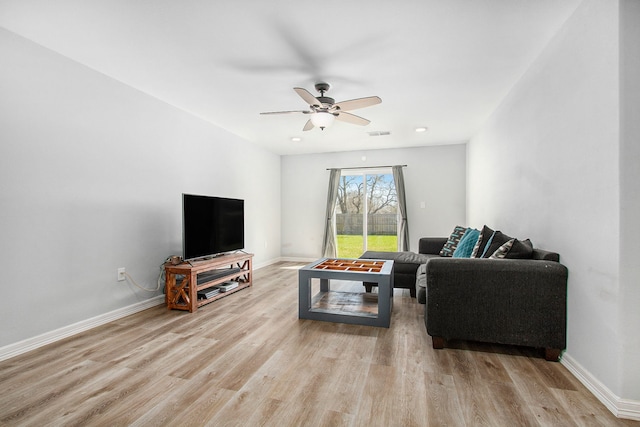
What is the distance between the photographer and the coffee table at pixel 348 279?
2771mm

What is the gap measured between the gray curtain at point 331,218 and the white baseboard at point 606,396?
470cm

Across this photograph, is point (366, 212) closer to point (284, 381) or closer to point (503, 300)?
point (503, 300)

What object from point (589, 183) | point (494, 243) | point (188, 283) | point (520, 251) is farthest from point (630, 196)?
point (188, 283)

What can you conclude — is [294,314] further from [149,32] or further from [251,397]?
[149,32]

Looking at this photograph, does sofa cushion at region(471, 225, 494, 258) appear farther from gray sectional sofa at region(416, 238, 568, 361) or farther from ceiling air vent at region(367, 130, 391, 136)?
ceiling air vent at region(367, 130, 391, 136)

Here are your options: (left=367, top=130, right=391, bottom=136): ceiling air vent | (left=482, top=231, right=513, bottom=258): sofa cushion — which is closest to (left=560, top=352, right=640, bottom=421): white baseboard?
(left=482, top=231, right=513, bottom=258): sofa cushion

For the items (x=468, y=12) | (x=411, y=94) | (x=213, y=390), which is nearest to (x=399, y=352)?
(x=213, y=390)

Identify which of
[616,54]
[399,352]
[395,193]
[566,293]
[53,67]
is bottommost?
[399,352]

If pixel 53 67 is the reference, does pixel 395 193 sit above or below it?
below

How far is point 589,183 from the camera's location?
5.99ft

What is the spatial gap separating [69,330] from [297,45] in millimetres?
3096

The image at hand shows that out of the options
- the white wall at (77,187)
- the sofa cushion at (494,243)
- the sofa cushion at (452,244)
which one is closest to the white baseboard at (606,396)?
the sofa cushion at (494,243)

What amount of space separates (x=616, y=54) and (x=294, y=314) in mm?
3076

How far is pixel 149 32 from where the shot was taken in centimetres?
222
